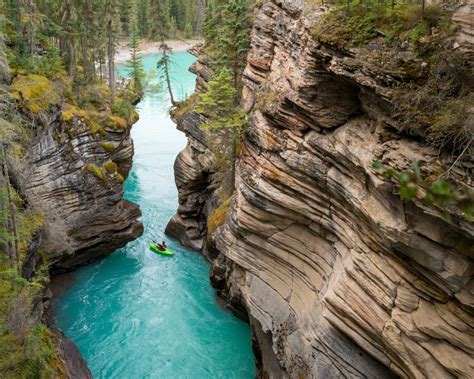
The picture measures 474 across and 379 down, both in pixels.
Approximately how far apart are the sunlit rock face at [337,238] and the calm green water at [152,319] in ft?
13.3

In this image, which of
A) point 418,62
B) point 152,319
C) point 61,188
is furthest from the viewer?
point 61,188

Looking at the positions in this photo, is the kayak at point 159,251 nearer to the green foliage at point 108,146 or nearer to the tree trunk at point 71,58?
the green foliage at point 108,146

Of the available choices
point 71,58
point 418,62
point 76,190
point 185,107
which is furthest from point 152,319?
point 71,58

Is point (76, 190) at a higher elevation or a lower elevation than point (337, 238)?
lower

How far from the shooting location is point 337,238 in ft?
38.5

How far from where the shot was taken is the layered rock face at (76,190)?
67.7ft

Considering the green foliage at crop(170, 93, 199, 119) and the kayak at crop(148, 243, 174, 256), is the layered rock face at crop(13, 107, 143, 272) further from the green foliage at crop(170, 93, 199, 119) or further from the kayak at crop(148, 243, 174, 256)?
the green foliage at crop(170, 93, 199, 119)

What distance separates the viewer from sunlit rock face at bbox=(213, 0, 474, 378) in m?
8.57

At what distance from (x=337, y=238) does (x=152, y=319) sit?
1264 cm

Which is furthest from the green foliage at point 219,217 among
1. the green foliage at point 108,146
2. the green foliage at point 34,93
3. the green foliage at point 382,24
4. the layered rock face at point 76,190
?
the green foliage at point 382,24

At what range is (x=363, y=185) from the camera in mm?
9914

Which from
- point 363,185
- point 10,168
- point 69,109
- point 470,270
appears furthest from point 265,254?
point 69,109

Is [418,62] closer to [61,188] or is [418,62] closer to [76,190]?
[61,188]

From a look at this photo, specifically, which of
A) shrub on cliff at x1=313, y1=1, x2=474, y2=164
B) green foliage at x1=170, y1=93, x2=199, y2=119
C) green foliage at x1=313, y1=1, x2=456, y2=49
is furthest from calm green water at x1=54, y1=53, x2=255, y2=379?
green foliage at x1=313, y1=1, x2=456, y2=49
